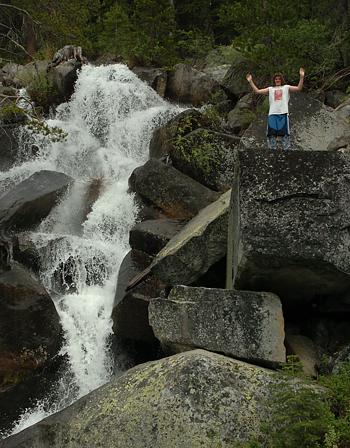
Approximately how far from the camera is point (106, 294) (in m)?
10.4

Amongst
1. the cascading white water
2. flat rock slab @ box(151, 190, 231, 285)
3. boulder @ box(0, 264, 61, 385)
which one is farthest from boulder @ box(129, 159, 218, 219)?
boulder @ box(0, 264, 61, 385)

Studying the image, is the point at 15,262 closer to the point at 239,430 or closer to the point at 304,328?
the point at 304,328

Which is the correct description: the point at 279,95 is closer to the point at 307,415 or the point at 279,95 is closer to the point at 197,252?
the point at 197,252

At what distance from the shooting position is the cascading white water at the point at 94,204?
30.7ft

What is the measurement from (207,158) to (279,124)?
148 inches

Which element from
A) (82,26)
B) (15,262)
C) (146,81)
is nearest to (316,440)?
(15,262)

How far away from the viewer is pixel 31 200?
1200cm

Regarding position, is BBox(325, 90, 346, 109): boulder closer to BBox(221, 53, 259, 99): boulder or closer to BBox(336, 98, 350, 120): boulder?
BBox(336, 98, 350, 120): boulder

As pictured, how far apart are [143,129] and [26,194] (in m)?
5.74

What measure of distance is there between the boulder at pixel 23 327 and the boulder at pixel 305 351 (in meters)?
3.94

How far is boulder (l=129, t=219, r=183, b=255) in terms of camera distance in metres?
9.84

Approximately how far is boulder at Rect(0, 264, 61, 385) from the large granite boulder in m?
2.48

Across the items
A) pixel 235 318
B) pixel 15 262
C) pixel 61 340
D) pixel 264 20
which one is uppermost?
pixel 264 20

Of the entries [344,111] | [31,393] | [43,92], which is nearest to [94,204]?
[31,393]
